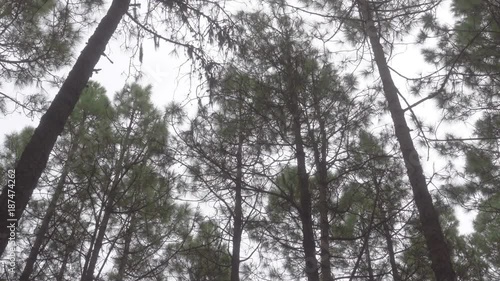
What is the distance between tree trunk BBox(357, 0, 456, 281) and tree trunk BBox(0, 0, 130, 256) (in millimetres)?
2586

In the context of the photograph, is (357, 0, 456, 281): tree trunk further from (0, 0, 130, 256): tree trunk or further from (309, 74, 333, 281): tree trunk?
(0, 0, 130, 256): tree trunk

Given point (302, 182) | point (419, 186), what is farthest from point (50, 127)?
point (419, 186)

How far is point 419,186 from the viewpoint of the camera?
4082mm

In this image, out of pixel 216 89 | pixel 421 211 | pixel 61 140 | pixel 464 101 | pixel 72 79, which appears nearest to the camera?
pixel 72 79

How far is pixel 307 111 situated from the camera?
4844mm

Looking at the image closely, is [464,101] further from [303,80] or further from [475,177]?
[303,80]

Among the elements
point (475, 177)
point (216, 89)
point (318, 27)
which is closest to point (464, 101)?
point (475, 177)

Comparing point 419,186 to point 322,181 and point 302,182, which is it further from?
point 302,182

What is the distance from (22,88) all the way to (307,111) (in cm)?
412

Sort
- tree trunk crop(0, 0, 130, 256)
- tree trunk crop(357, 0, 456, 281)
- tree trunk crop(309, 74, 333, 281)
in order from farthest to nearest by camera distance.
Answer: tree trunk crop(309, 74, 333, 281) < tree trunk crop(357, 0, 456, 281) < tree trunk crop(0, 0, 130, 256)

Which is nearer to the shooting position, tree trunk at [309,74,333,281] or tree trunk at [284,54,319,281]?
tree trunk at [284,54,319,281]

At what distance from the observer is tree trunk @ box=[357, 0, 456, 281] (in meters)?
3.59

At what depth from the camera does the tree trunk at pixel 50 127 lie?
2701 millimetres

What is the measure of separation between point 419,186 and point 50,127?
340cm
